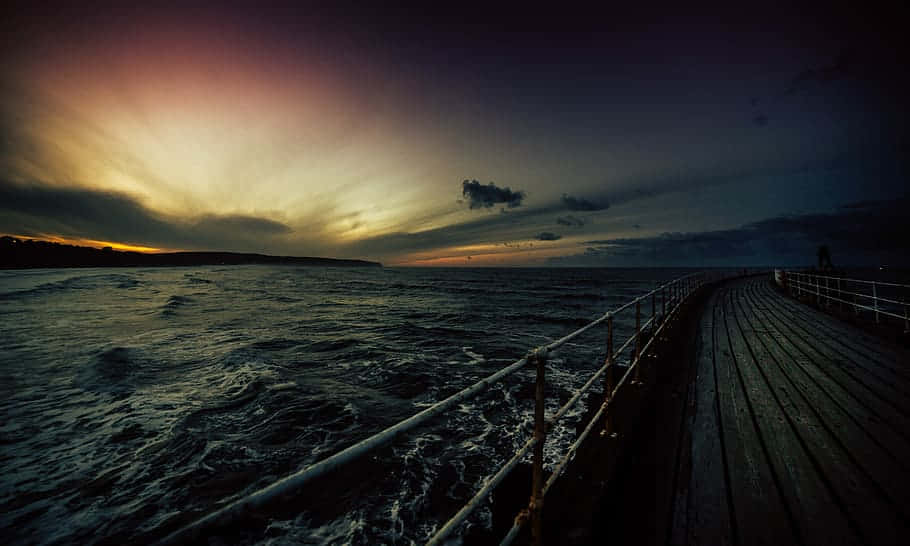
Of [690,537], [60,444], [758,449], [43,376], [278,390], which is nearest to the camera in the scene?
[690,537]

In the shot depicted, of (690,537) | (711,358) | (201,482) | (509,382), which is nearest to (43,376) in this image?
(201,482)

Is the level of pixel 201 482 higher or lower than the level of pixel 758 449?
lower

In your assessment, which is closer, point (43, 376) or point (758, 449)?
point (758, 449)

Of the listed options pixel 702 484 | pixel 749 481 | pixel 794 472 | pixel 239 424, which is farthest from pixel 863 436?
pixel 239 424

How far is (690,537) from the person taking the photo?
2.47 m

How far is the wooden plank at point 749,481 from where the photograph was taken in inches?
96.6

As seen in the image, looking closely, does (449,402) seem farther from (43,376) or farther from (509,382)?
(43,376)

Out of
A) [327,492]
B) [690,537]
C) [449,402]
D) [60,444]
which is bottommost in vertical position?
[327,492]

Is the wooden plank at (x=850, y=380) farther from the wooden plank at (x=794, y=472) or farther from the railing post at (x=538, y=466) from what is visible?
the railing post at (x=538, y=466)

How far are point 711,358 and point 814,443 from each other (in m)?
3.26

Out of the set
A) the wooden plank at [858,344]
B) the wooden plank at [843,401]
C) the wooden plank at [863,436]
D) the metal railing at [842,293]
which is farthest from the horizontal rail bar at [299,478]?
the wooden plank at [858,344]

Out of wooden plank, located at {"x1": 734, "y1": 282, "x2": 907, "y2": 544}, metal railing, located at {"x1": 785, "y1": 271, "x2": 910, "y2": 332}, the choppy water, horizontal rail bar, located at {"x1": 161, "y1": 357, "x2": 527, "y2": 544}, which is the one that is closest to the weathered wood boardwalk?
wooden plank, located at {"x1": 734, "y1": 282, "x2": 907, "y2": 544}

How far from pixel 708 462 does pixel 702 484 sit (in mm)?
397

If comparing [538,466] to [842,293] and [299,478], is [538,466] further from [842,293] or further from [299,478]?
[842,293]
